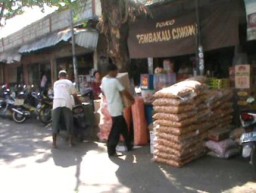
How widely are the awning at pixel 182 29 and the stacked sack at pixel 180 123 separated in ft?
4.97

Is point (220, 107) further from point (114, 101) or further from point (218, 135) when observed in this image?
point (114, 101)

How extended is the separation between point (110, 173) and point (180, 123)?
1.43 metres

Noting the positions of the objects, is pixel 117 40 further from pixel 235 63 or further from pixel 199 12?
pixel 235 63

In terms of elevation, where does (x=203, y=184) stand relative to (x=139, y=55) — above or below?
below

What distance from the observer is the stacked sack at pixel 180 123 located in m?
6.90

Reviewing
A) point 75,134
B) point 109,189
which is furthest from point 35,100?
point 109,189

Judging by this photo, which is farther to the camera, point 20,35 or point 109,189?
point 20,35

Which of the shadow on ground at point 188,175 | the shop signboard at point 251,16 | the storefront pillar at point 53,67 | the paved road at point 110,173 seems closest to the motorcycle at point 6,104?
the storefront pillar at point 53,67

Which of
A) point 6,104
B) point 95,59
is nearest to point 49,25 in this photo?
point 6,104

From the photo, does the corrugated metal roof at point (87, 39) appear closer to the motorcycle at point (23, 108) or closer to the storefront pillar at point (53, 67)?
the motorcycle at point (23, 108)

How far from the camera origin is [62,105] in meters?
9.30

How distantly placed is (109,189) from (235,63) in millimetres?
4444

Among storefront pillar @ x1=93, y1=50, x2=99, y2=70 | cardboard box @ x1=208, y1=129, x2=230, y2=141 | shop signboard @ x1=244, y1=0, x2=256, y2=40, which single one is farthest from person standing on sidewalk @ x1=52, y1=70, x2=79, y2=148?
storefront pillar @ x1=93, y1=50, x2=99, y2=70

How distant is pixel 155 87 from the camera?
10.1 m
